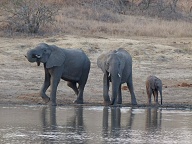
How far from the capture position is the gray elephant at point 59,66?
18.9 meters

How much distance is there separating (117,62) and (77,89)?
5.52 ft

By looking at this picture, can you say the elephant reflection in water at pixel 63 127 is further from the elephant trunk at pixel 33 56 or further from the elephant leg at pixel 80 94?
the elephant leg at pixel 80 94

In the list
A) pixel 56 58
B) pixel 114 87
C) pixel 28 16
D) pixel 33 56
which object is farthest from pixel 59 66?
pixel 28 16

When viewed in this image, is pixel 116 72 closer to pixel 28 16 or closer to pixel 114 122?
pixel 114 122

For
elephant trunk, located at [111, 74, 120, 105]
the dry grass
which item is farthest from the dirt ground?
the dry grass

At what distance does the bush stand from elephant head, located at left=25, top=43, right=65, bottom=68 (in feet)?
33.7

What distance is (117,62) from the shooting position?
1914cm

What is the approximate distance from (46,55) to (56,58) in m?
0.25

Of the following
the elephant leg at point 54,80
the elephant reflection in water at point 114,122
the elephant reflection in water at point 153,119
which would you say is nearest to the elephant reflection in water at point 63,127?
the elephant reflection in water at point 114,122

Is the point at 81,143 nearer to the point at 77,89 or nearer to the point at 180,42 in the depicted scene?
the point at 77,89

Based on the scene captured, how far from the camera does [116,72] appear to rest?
62.2 ft

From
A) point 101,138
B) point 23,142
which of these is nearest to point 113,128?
point 101,138

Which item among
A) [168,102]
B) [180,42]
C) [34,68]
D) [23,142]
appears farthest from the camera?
[180,42]

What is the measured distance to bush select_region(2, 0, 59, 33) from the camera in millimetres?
29734
